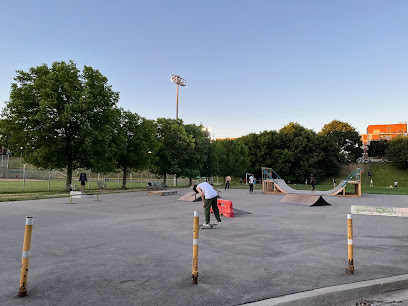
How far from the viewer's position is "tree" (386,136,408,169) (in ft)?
235

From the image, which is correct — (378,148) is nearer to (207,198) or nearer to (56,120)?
(56,120)

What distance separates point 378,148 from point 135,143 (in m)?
84.4

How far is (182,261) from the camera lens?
19.0 ft

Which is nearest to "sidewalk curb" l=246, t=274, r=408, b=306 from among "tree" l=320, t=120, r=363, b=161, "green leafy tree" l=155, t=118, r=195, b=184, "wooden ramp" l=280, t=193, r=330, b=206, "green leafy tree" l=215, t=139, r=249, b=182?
"wooden ramp" l=280, t=193, r=330, b=206

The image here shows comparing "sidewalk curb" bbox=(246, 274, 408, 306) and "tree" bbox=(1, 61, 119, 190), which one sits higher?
"tree" bbox=(1, 61, 119, 190)

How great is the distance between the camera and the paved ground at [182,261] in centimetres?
415

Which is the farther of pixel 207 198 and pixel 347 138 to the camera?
pixel 347 138

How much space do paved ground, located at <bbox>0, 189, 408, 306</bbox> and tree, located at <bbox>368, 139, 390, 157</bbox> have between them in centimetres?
9525

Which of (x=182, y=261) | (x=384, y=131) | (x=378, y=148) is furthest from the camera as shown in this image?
(x=384, y=131)

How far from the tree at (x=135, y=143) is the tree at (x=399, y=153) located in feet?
208

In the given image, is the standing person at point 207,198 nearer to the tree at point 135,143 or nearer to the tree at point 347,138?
the tree at point 135,143

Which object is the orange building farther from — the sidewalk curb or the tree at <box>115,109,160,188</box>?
the sidewalk curb

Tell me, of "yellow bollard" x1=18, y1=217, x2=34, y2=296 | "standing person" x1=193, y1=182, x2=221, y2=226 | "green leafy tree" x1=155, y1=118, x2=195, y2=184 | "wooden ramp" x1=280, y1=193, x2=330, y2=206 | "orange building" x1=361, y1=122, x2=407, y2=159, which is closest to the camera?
"yellow bollard" x1=18, y1=217, x2=34, y2=296

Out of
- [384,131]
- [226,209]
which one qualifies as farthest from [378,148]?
[226,209]
